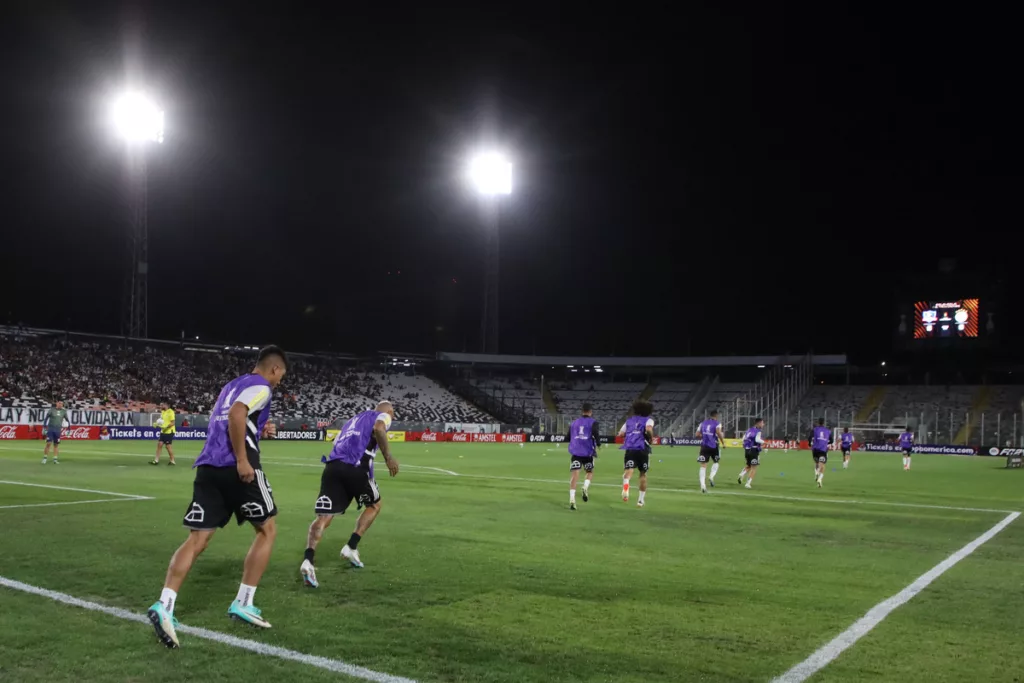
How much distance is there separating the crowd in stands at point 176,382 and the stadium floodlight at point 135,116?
16.4 metres

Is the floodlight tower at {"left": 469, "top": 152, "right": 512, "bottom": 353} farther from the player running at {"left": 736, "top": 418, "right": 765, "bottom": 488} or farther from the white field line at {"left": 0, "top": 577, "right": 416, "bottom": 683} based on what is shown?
the white field line at {"left": 0, "top": 577, "right": 416, "bottom": 683}

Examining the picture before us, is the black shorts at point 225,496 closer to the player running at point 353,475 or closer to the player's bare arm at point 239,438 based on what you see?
the player's bare arm at point 239,438

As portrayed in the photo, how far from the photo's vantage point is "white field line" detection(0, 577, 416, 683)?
5535 millimetres

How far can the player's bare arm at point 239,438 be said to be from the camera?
251 inches

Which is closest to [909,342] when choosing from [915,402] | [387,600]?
[915,402]

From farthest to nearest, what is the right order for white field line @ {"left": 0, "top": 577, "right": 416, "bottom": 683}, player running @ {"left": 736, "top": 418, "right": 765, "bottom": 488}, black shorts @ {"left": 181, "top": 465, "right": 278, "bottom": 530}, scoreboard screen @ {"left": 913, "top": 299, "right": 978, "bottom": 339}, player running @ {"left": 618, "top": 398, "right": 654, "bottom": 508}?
1. scoreboard screen @ {"left": 913, "top": 299, "right": 978, "bottom": 339}
2. player running @ {"left": 736, "top": 418, "right": 765, "bottom": 488}
3. player running @ {"left": 618, "top": 398, "right": 654, "bottom": 508}
4. black shorts @ {"left": 181, "top": 465, "right": 278, "bottom": 530}
5. white field line @ {"left": 0, "top": 577, "right": 416, "bottom": 683}

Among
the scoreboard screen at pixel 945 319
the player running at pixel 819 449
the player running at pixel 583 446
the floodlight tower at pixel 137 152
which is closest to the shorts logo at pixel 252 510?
the player running at pixel 583 446

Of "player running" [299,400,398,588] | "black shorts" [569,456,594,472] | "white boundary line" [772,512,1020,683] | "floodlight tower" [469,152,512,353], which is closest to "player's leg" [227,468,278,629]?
"player running" [299,400,398,588]

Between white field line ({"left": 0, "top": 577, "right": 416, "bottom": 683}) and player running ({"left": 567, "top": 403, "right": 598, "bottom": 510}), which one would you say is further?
player running ({"left": 567, "top": 403, "right": 598, "bottom": 510})

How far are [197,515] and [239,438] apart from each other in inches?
27.9

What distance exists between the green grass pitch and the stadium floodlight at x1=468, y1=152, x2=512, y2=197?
46414mm

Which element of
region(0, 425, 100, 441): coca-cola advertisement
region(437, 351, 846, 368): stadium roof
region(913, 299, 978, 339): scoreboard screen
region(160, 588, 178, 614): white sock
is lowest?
region(0, 425, 100, 441): coca-cola advertisement

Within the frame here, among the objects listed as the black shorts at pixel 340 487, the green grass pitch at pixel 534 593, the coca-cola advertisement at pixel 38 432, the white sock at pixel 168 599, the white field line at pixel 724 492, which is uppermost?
the black shorts at pixel 340 487

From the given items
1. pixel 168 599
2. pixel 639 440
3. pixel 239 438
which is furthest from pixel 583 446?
pixel 168 599
